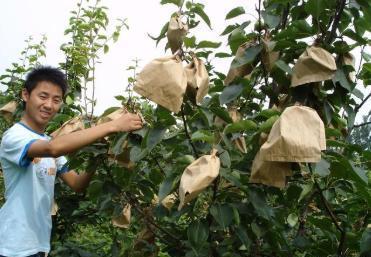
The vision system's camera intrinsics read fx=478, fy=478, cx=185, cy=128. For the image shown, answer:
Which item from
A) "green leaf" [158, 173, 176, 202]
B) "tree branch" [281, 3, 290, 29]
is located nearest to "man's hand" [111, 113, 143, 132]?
"green leaf" [158, 173, 176, 202]

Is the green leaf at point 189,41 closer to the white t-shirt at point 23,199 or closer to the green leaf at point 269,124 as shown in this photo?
the green leaf at point 269,124

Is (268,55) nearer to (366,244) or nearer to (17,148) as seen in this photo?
(366,244)

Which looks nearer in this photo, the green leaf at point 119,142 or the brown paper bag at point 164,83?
the brown paper bag at point 164,83

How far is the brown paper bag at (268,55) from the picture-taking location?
1.59 m

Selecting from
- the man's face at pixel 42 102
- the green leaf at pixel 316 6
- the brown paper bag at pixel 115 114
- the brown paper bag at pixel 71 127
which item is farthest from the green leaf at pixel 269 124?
the man's face at pixel 42 102

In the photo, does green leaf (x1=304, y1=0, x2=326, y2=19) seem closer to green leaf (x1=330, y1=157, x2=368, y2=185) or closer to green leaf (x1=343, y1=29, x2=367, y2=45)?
green leaf (x1=343, y1=29, x2=367, y2=45)

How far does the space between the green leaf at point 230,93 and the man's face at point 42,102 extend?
0.98 metres

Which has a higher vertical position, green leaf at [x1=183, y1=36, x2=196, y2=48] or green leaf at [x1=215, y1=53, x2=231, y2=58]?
green leaf at [x1=183, y1=36, x2=196, y2=48]

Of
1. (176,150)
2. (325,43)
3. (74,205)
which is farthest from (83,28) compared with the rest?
(325,43)

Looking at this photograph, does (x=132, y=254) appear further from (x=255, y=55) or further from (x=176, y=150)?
(x=255, y=55)

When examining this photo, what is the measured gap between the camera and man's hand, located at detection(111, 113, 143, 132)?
66.7 inches

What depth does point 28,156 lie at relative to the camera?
2008 millimetres

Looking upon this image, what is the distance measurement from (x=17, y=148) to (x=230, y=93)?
0.98 meters

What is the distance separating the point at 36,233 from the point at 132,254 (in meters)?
0.44
